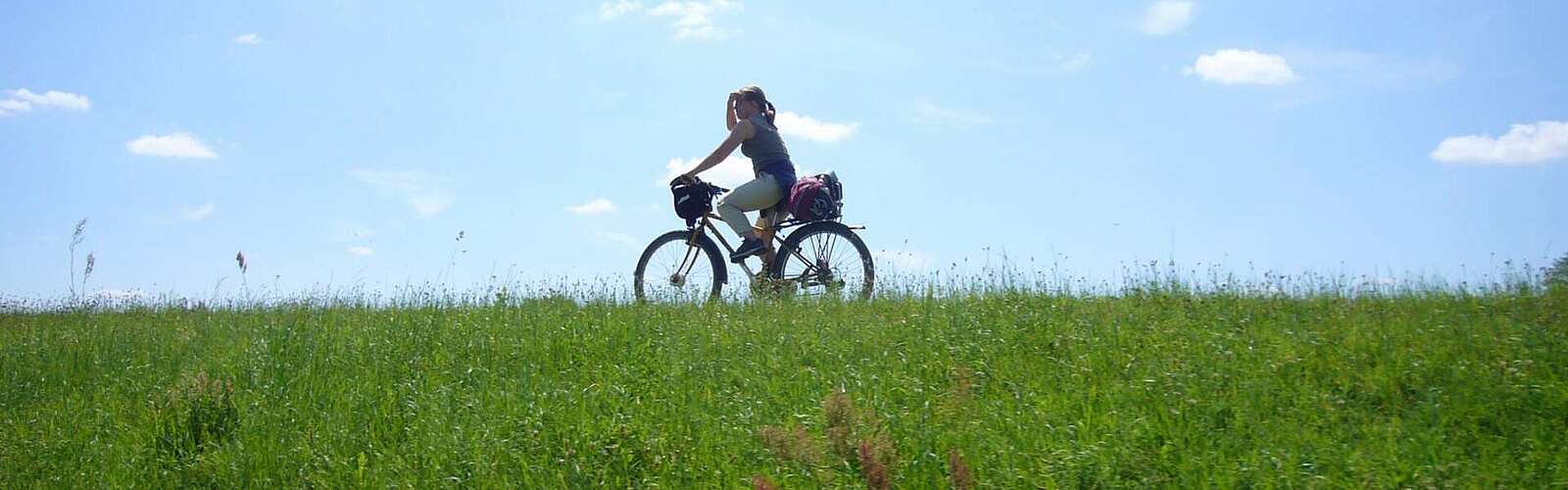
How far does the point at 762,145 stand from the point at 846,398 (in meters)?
4.50

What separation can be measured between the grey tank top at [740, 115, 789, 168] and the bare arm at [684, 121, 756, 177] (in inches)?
2.2

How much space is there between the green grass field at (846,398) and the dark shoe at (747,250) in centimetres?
114

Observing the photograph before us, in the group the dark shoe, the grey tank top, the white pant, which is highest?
the grey tank top

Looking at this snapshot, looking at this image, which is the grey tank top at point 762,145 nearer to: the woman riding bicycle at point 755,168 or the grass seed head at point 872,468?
the woman riding bicycle at point 755,168

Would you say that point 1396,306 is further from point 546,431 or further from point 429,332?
point 429,332

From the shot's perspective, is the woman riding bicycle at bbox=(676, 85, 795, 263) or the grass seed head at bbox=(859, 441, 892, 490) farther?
the woman riding bicycle at bbox=(676, 85, 795, 263)

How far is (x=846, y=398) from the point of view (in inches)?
211

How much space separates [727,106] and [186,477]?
5032 millimetres

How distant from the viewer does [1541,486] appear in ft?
14.0

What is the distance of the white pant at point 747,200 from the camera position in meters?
9.54

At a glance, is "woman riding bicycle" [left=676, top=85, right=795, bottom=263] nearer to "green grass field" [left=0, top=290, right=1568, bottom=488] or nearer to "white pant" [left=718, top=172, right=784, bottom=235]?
"white pant" [left=718, top=172, right=784, bottom=235]

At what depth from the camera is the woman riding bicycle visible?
9539mm

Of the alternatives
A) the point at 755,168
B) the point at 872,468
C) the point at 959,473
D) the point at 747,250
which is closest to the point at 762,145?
the point at 755,168

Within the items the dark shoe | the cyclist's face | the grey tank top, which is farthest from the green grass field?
the cyclist's face
